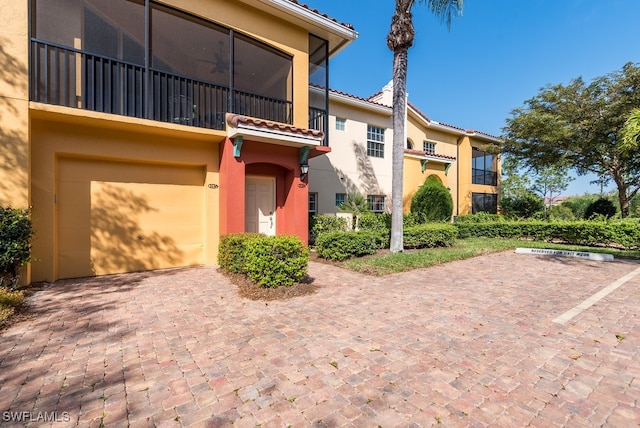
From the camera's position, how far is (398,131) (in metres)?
9.56

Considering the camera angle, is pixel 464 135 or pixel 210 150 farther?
pixel 464 135

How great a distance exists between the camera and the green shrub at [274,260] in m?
5.81

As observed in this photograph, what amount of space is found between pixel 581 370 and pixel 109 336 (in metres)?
5.90

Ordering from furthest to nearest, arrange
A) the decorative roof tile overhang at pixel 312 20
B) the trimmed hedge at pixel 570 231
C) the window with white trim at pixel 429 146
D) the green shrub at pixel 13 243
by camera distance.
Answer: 1. the window with white trim at pixel 429 146
2. the trimmed hedge at pixel 570 231
3. the decorative roof tile overhang at pixel 312 20
4. the green shrub at pixel 13 243

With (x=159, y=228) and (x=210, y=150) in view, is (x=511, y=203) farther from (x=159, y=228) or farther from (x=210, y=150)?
(x=159, y=228)

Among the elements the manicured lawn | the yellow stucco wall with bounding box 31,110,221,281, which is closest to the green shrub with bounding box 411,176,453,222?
the manicured lawn

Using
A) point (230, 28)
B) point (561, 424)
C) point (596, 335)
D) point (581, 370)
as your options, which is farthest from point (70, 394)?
point (230, 28)

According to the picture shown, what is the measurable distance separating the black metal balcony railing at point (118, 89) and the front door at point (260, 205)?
86.8 inches

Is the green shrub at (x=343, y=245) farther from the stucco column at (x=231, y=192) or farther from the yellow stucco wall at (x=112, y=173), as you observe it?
the yellow stucco wall at (x=112, y=173)

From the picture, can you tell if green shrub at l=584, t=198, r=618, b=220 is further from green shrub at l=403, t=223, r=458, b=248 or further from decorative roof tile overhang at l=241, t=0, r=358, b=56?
decorative roof tile overhang at l=241, t=0, r=358, b=56

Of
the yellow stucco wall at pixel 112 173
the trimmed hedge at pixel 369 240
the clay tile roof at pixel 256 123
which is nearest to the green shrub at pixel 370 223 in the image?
the trimmed hedge at pixel 369 240

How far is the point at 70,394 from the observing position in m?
2.68

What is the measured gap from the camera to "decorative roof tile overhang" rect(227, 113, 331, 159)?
24.3 ft

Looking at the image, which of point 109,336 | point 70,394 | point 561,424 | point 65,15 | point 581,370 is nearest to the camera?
point 561,424
